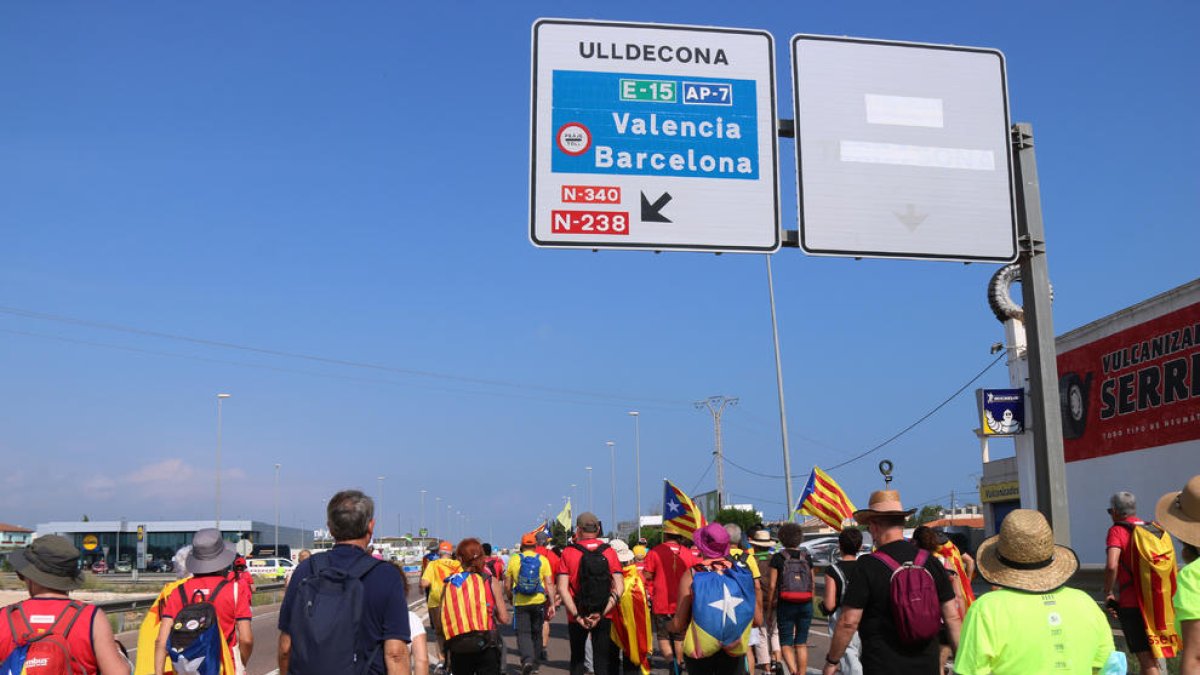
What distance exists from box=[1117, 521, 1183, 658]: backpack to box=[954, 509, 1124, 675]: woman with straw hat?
4.51 m

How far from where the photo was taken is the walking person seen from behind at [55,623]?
4645 millimetres

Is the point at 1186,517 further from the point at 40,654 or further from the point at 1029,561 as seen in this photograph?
Answer: the point at 40,654

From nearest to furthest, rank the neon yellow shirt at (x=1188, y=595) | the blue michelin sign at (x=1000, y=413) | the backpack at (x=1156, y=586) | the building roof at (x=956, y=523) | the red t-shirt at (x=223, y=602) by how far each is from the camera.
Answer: the neon yellow shirt at (x=1188, y=595)
the red t-shirt at (x=223, y=602)
the backpack at (x=1156, y=586)
the blue michelin sign at (x=1000, y=413)
the building roof at (x=956, y=523)

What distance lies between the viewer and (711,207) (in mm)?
10047

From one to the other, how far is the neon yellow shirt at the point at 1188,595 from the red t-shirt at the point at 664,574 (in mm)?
5819

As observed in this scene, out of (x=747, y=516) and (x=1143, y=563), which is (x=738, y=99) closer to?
(x=1143, y=563)

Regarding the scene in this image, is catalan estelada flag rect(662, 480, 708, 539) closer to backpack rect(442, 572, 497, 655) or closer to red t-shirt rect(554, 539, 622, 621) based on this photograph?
red t-shirt rect(554, 539, 622, 621)

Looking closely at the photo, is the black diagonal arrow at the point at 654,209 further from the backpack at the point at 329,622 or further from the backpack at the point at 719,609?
the backpack at the point at 329,622

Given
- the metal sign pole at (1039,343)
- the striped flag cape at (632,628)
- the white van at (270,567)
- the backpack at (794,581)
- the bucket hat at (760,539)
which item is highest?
the metal sign pole at (1039,343)

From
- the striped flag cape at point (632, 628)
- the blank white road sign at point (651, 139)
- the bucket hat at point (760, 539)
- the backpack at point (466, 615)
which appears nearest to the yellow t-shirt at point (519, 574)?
the bucket hat at point (760, 539)

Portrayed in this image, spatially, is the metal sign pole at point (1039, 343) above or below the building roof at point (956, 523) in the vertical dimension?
above

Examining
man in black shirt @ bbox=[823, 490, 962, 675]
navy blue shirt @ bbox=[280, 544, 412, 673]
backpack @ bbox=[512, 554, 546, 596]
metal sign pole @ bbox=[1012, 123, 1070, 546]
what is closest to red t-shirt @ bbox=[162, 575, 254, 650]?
navy blue shirt @ bbox=[280, 544, 412, 673]

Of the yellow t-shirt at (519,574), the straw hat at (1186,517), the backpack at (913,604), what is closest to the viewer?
the straw hat at (1186,517)

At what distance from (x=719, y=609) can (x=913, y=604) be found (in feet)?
4.98
